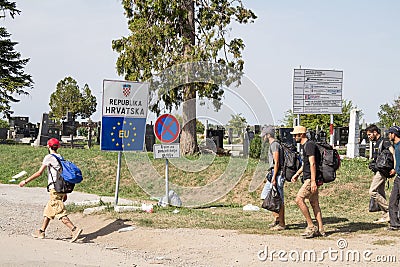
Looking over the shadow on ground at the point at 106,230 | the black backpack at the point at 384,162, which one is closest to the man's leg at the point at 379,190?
the black backpack at the point at 384,162

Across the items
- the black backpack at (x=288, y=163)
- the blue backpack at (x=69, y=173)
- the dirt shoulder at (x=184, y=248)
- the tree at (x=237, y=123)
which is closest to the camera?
the dirt shoulder at (x=184, y=248)

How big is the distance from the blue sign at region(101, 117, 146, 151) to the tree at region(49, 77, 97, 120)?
178 ft

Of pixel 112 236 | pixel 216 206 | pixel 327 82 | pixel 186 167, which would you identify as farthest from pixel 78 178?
pixel 327 82

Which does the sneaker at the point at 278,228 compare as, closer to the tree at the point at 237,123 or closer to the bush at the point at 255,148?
the tree at the point at 237,123

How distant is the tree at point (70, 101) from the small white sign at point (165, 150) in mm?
53568

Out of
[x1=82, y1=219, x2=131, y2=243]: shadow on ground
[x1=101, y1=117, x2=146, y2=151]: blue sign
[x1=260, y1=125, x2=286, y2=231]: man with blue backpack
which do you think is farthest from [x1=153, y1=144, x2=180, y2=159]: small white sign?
[x1=260, y1=125, x2=286, y2=231]: man with blue backpack

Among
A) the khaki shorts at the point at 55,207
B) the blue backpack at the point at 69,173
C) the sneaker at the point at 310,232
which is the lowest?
the sneaker at the point at 310,232

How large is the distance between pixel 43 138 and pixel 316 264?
2363 centimetres

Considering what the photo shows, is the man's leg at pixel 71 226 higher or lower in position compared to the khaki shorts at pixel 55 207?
lower

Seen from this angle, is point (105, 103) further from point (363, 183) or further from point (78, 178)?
point (363, 183)

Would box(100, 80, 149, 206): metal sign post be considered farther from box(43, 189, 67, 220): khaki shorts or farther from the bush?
the bush

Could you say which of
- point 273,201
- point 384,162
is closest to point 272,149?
point 273,201

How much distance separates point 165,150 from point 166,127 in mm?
Result: 690

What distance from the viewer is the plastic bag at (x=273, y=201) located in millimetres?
10484
